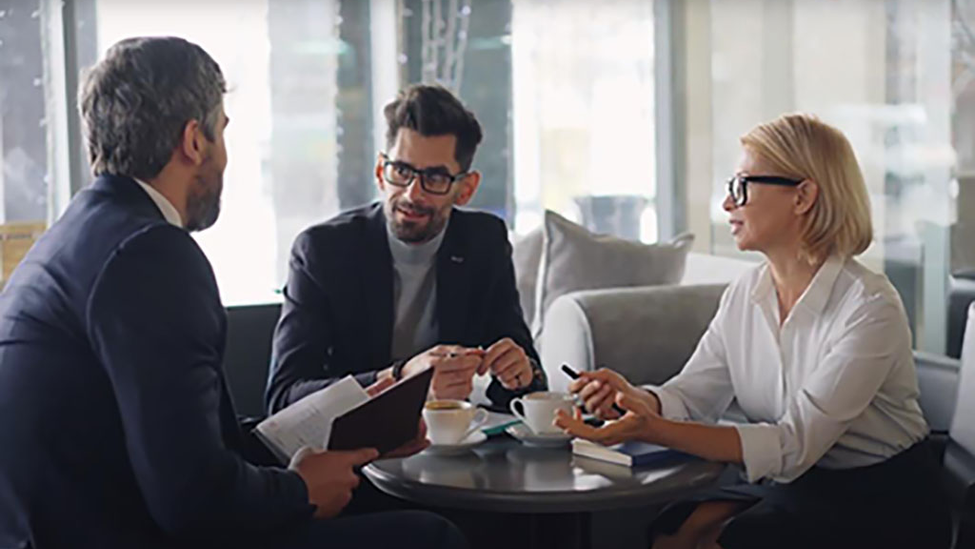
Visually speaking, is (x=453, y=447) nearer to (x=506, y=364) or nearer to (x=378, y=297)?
(x=506, y=364)

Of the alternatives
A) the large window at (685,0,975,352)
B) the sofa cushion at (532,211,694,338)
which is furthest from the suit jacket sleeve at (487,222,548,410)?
the large window at (685,0,975,352)

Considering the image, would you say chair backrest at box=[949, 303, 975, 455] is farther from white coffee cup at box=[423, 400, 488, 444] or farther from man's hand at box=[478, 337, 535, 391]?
white coffee cup at box=[423, 400, 488, 444]

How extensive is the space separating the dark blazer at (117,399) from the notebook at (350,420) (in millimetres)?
206

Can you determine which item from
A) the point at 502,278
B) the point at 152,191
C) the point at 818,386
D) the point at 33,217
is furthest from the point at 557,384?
the point at 33,217

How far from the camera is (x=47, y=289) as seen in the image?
1646 mm

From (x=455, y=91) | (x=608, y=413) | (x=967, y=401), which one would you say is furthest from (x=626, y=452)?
(x=455, y=91)

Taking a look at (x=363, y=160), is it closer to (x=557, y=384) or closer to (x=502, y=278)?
(x=557, y=384)

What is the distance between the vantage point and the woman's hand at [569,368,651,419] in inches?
85.3

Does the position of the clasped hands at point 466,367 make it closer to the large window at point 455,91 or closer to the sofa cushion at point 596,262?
the sofa cushion at point 596,262

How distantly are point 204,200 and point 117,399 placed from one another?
0.37 m

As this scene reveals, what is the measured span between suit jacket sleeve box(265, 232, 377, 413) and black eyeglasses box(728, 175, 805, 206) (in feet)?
2.63

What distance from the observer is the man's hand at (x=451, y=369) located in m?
2.23

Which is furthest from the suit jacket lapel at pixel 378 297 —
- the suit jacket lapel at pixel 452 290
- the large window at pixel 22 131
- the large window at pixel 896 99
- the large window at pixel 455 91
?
the large window at pixel 455 91

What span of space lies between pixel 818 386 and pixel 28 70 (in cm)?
362
